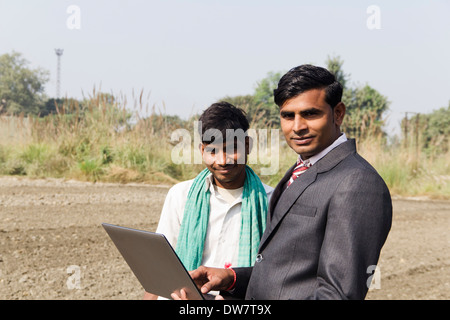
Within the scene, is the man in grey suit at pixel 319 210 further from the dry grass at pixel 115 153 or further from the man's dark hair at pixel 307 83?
the dry grass at pixel 115 153

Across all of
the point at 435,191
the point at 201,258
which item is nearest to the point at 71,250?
the point at 201,258

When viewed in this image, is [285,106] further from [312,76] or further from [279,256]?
[279,256]

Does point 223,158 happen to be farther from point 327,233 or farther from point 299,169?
point 327,233

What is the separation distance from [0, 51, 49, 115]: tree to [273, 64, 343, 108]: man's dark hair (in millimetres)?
45811

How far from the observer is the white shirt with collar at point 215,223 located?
2473 mm

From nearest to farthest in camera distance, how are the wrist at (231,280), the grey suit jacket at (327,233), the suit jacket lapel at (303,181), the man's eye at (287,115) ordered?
the grey suit jacket at (327,233) < the suit jacket lapel at (303,181) < the man's eye at (287,115) < the wrist at (231,280)

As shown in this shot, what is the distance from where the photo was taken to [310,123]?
1.72 meters

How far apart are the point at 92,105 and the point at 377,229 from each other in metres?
10.6

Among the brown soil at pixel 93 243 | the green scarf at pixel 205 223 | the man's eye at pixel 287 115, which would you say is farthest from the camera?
the brown soil at pixel 93 243

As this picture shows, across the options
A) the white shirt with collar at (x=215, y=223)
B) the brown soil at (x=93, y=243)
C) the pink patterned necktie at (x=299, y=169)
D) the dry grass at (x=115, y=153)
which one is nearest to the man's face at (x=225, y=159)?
the white shirt with collar at (x=215, y=223)

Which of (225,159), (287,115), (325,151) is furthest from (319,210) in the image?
(225,159)

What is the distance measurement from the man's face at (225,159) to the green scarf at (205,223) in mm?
122

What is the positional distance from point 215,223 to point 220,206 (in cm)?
9

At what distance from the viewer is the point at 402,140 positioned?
43.2 ft
